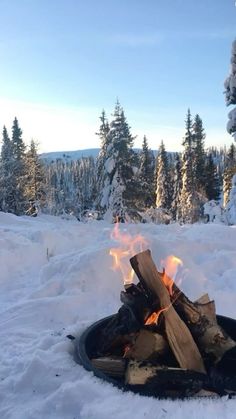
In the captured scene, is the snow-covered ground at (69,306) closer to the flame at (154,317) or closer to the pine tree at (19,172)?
the flame at (154,317)

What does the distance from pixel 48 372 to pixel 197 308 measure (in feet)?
4.54

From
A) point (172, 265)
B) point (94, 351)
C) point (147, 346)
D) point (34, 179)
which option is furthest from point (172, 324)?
point (34, 179)

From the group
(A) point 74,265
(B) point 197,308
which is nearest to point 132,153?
(A) point 74,265

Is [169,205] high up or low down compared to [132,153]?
down

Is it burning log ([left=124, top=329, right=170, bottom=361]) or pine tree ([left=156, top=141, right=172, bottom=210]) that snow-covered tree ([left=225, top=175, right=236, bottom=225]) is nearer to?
burning log ([left=124, top=329, right=170, bottom=361])

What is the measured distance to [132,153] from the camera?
3056cm

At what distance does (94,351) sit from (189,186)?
38.5m

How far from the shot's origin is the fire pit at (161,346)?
3.10 m

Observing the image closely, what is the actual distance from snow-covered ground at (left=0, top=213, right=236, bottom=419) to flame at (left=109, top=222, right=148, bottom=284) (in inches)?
4.5

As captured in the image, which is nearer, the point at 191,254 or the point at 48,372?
the point at 48,372

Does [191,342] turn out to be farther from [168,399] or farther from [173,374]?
[168,399]

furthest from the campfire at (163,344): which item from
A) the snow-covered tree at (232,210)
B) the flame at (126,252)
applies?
the snow-covered tree at (232,210)

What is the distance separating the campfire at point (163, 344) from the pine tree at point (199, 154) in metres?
39.1

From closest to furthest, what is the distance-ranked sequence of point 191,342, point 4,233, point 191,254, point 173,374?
point 173,374
point 191,342
point 191,254
point 4,233
